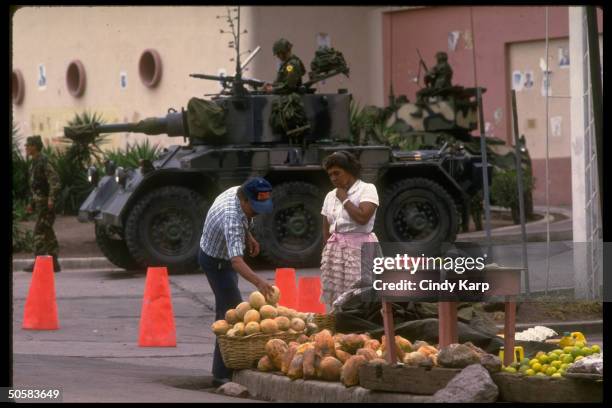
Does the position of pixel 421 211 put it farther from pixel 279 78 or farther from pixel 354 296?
pixel 354 296

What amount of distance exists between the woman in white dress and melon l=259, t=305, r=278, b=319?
808 millimetres

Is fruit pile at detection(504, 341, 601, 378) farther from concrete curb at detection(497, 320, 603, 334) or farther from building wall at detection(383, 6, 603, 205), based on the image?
building wall at detection(383, 6, 603, 205)

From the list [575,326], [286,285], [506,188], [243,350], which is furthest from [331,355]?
[506,188]

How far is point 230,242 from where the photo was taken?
10336 mm

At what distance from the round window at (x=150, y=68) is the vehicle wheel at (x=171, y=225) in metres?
13.5

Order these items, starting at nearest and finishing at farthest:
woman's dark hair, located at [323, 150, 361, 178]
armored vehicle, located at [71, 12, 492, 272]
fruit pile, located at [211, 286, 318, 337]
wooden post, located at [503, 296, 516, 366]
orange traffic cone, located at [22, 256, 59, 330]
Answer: wooden post, located at [503, 296, 516, 366] → fruit pile, located at [211, 286, 318, 337] → woman's dark hair, located at [323, 150, 361, 178] → orange traffic cone, located at [22, 256, 59, 330] → armored vehicle, located at [71, 12, 492, 272]

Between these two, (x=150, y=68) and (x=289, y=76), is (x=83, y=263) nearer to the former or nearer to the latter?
(x=289, y=76)

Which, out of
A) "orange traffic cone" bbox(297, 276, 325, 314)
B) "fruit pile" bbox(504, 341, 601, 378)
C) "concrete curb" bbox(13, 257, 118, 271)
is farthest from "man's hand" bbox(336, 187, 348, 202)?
"concrete curb" bbox(13, 257, 118, 271)

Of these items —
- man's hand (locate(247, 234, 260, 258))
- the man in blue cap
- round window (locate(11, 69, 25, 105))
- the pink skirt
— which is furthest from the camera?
round window (locate(11, 69, 25, 105))

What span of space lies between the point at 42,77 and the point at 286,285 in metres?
23.6

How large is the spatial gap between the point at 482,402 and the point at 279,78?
1296cm

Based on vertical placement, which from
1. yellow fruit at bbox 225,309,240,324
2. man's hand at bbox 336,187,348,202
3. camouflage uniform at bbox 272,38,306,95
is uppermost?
camouflage uniform at bbox 272,38,306,95

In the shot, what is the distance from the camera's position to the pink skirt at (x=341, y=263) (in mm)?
11391

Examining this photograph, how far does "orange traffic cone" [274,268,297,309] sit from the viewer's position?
13805mm
